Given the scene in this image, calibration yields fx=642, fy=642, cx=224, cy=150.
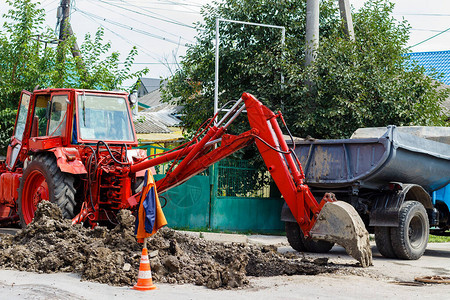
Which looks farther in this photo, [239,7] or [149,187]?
[239,7]

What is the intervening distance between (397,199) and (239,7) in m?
8.98

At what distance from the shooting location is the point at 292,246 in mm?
13188

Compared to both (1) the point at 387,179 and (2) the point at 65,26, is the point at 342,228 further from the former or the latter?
(2) the point at 65,26

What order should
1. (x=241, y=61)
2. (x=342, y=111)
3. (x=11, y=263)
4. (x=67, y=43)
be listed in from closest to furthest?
(x=11, y=263)
(x=342, y=111)
(x=241, y=61)
(x=67, y=43)

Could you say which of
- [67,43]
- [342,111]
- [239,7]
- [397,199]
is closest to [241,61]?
[239,7]

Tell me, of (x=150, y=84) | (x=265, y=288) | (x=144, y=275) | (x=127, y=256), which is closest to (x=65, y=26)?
(x=127, y=256)

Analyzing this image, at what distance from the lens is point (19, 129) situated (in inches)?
557

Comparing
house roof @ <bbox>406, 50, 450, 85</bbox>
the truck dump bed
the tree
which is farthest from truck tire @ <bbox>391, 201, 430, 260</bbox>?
house roof @ <bbox>406, 50, 450, 85</bbox>

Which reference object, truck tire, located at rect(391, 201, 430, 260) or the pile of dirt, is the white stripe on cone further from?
truck tire, located at rect(391, 201, 430, 260)

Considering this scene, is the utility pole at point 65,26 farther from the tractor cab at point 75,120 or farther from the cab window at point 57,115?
the cab window at point 57,115

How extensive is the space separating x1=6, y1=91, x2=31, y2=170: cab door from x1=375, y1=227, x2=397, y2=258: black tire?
7554mm

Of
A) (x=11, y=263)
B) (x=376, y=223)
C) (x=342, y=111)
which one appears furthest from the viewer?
(x=342, y=111)

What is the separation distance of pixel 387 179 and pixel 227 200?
5.33m

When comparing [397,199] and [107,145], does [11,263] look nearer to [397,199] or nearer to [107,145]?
[107,145]
